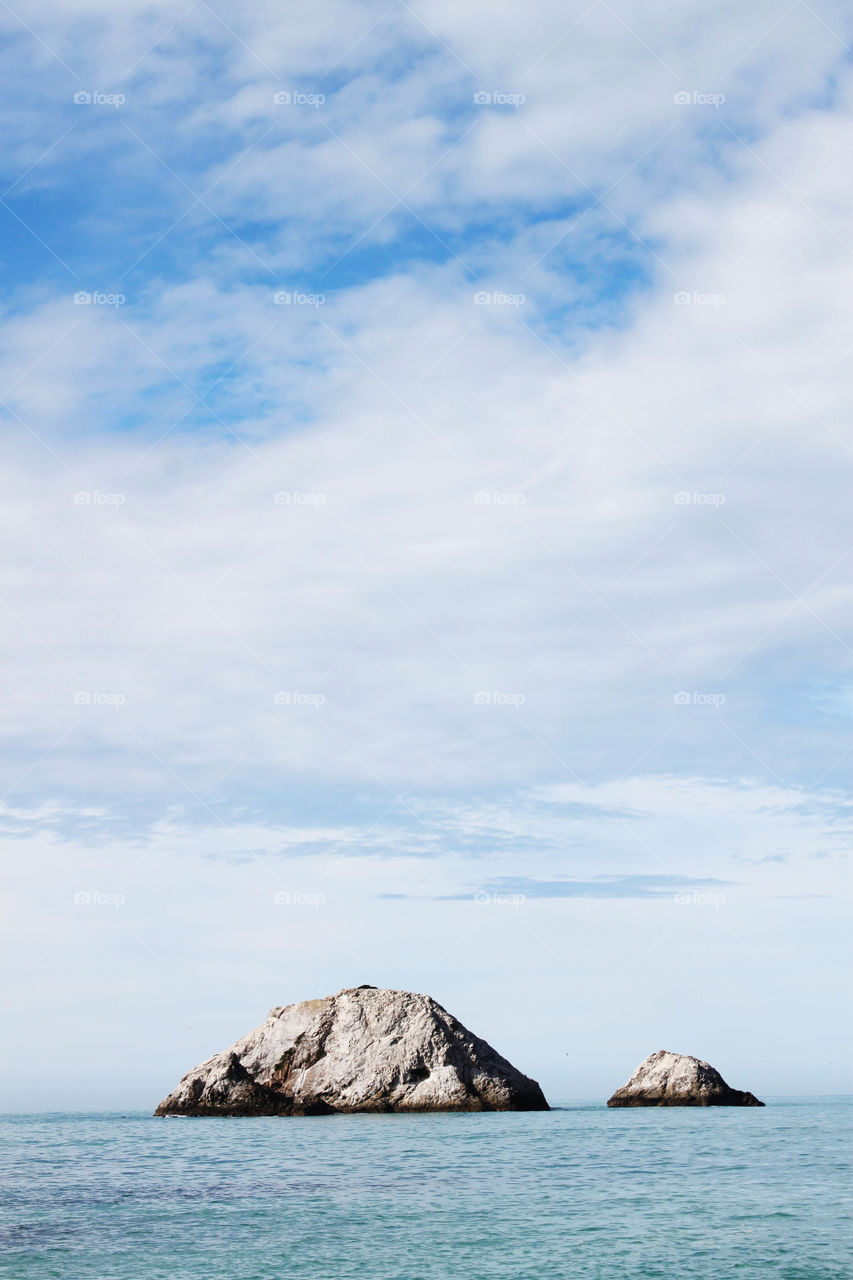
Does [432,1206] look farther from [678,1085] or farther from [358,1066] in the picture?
[678,1085]

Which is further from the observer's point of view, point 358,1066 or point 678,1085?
point 678,1085

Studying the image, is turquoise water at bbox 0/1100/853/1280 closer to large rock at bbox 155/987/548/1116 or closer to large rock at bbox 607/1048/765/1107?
large rock at bbox 155/987/548/1116

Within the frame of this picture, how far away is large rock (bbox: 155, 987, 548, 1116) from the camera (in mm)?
71562

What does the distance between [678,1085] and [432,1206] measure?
187 ft

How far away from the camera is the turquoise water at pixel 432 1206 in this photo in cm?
2455

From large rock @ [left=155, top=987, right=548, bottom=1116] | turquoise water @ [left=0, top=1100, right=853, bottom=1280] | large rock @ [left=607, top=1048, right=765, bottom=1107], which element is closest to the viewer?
turquoise water @ [left=0, top=1100, right=853, bottom=1280]

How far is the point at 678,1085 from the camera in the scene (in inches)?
3295

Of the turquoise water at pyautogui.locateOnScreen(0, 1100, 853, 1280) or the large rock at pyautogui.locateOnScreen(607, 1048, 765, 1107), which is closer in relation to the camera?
the turquoise water at pyautogui.locateOnScreen(0, 1100, 853, 1280)

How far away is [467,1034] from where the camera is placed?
73750 mm

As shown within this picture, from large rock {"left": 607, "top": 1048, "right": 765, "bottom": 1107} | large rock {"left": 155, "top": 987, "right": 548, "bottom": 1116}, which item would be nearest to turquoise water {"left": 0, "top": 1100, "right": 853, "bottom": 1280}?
large rock {"left": 155, "top": 987, "right": 548, "bottom": 1116}

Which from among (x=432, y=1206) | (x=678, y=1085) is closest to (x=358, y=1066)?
(x=678, y=1085)

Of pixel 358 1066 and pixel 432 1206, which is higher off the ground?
pixel 358 1066

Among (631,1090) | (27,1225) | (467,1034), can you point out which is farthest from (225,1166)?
(631,1090)

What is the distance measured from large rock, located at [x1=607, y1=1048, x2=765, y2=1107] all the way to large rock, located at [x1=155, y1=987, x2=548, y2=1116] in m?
13.6
